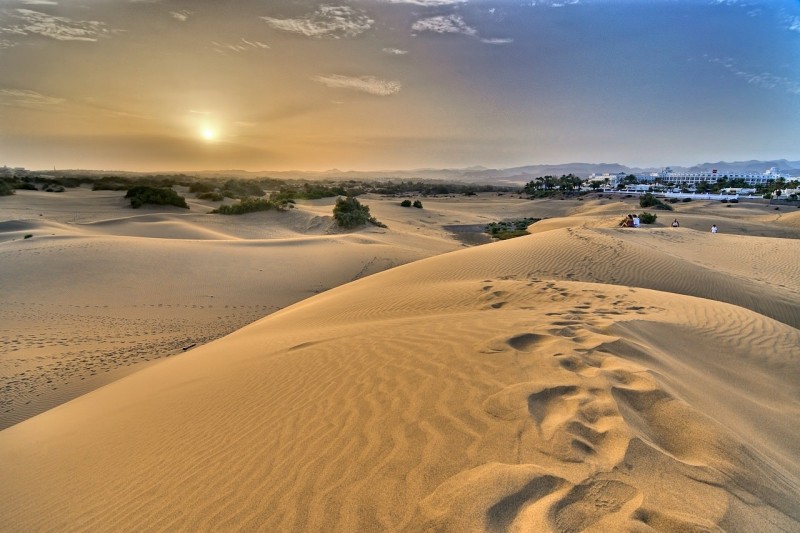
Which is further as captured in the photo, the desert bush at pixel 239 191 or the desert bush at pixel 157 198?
the desert bush at pixel 239 191

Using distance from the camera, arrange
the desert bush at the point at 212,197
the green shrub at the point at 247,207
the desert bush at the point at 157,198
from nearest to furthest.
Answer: the green shrub at the point at 247,207 → the desert bush at the point at 157,198 → the desert bush at the point at 212,197

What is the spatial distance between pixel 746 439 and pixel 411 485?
274 centimetres

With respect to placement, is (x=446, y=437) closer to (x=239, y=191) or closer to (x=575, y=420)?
(x=575, y=420)

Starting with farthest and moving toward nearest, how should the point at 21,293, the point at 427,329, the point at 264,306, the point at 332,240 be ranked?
1. the point at 332,240
2. the point at 264,306
3. the point at 21,293
4. the point at 427,329

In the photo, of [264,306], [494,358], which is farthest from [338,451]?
[264,306]

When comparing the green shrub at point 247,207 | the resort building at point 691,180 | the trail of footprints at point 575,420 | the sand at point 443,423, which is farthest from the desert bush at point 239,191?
the resort building at point 691,180

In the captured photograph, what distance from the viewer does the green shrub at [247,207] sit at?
100 feet

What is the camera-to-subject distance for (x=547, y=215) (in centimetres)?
4706

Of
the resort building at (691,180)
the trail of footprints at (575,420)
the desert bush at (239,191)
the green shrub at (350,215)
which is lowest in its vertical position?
the trail of footprints at (575,420)

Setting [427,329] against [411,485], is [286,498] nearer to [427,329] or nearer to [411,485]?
[411,485]

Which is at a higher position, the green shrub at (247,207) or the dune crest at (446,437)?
the green shrub at (247,207)

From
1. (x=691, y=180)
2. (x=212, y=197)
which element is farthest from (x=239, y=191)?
(x=691, y=180)

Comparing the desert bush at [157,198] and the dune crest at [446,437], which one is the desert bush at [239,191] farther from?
the dune crest at [446,437]

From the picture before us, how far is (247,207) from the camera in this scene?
3100 cm
